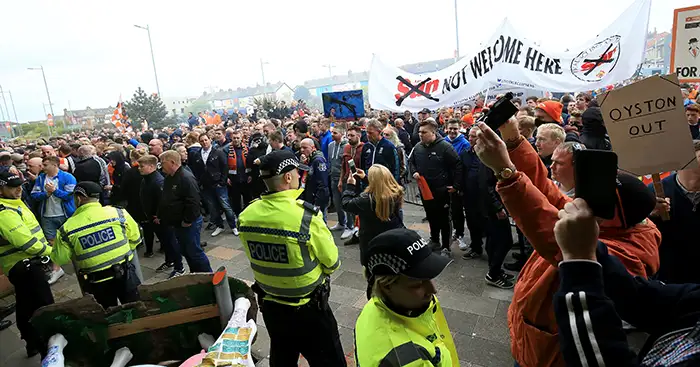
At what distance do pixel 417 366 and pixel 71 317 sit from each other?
2.13 m

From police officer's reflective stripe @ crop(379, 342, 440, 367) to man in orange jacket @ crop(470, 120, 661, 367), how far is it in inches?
27.5

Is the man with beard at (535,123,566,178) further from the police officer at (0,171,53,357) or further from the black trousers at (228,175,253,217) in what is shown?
the black trousers at (228,175,253,217)

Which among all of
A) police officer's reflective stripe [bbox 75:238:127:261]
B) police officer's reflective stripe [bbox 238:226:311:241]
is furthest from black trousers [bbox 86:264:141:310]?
police officer's reflective stripe [bbox 238:226:311:241]

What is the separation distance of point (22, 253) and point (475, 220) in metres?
5.55

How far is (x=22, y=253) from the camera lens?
158 inches

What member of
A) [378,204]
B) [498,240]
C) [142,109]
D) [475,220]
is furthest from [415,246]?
[142,109]

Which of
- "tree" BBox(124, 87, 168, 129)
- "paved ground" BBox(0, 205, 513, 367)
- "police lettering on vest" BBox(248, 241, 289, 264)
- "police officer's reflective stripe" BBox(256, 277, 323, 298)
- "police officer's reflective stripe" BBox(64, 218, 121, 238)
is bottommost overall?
"paved ground" BBox(0, 205, 513, 367)

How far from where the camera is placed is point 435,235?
595cm

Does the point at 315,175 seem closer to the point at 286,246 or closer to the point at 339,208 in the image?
the point at 339,208

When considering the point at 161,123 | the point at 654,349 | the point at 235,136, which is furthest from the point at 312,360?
the point at 161,123

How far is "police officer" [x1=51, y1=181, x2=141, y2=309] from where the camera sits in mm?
3555

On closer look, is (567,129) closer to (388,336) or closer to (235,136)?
(388,336)

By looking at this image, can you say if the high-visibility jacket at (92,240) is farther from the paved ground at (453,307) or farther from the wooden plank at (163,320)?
the paved ground at (453,307)

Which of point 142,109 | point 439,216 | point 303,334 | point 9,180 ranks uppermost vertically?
point 142,109
